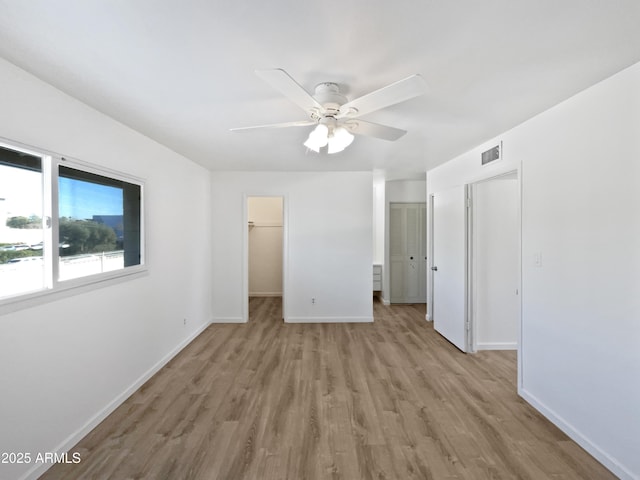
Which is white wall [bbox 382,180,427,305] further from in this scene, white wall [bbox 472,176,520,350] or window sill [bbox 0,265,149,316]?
window sill [bbox 0,265,149,316]

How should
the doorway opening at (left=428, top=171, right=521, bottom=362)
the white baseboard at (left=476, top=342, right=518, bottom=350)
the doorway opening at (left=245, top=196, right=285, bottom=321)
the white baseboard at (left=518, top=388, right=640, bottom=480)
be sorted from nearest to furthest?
the white baseboard at (left=518, top=388, right=640, bottom=480), the doorway opening at (left=428, top=171, right=521, bottom=362), the white baseboard at (left=476, top=342, right=518, bottom=350), the doorway opening at (left=245, top=196, right=285, bottom=321)

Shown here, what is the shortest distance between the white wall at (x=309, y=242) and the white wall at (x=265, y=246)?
1948 mm

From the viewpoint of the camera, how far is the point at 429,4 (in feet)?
3.87

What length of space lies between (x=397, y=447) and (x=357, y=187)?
348 centimetres

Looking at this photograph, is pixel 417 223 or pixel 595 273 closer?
pixel 595 273

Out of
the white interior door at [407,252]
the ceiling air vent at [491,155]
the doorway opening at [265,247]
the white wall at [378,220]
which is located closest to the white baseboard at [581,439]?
the ceiling air vent at [491,155]

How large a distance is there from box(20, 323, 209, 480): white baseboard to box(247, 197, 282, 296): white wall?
3165 millimetres

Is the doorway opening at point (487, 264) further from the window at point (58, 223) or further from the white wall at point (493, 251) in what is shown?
the window at point (58, 223)

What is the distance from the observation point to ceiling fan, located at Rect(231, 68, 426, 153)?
4.48ft

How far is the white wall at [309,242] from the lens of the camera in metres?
4.62

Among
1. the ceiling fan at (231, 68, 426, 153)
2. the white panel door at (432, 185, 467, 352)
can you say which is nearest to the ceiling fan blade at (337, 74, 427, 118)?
the ceiling fan at (231, 68, 426, 153)

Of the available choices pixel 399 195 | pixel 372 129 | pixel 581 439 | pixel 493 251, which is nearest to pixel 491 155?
pixel 493 251

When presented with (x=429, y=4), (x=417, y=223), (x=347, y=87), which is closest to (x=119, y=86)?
(x=347, y=87)

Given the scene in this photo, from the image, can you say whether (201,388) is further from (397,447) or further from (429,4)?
(429,4)
